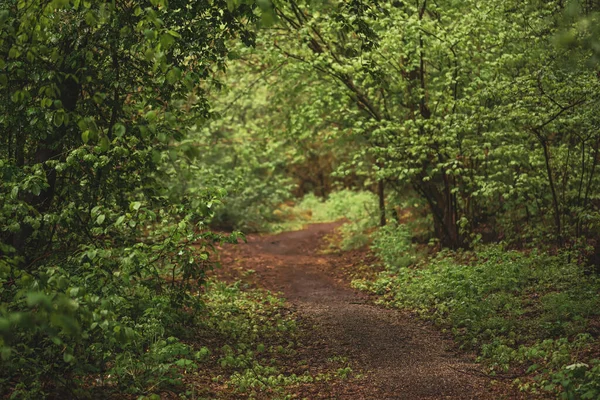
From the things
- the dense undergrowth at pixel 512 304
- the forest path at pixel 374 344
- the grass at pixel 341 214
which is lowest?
the forest path at pixel 374 344

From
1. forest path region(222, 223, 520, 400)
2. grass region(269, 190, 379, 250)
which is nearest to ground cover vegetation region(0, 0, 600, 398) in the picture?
forest path region(222, 223, 520, 400)

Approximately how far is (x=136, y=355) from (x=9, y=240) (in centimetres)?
195

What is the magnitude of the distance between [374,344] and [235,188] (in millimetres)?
3338

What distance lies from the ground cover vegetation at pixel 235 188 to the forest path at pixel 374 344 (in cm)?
43

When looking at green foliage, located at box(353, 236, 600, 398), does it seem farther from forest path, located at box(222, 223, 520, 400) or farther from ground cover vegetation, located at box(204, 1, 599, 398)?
forest path, located at box(222, 223, 520, 400)

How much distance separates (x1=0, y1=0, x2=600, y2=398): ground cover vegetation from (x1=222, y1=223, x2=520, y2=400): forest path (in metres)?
0.43

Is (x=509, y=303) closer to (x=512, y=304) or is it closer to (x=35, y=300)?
(x=512, y=304)

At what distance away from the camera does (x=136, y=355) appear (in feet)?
18.3

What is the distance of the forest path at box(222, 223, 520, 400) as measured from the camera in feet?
18.8

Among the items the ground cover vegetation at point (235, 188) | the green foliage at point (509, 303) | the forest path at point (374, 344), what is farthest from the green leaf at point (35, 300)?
the green foliage at point (509, 303)

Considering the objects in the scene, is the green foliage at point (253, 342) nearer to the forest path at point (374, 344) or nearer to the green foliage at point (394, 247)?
the forest path at point (374, 344)

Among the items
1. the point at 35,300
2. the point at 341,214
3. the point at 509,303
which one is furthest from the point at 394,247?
the point at 341,214

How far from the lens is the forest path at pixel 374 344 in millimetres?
5730

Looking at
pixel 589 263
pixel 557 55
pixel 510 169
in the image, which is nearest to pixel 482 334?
pixel 589 263
